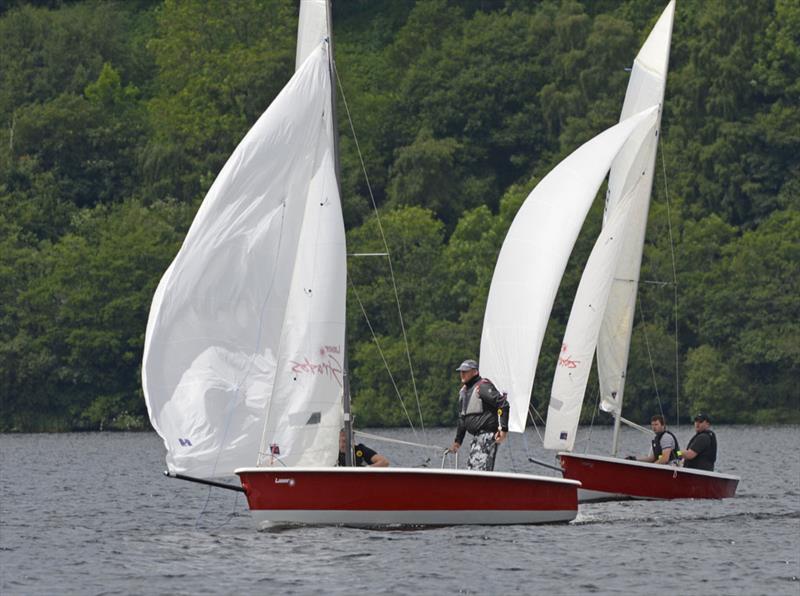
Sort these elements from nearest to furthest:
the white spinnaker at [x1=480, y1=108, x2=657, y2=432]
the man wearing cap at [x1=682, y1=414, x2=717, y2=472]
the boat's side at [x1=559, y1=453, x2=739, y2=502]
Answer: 1. the white spinnaker at [x1=480, y1=108, x2=657, y2=432]
2. the boat's side at [x1=559, y1=453, x2=739, y2=502]
3. the man wearing cap at [x1=682, y1=414, x2=717, y2=472]

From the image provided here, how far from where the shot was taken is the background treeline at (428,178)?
7438 cm

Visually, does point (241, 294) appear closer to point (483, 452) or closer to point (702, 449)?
point (483, 452)

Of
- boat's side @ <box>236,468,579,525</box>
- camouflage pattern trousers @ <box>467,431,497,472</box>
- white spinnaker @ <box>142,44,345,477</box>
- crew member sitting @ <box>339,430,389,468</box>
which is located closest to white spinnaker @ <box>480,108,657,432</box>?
camouflage pattern trousers @ <box>467,431,497,472</box>

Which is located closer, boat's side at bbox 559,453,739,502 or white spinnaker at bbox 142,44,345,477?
white spinnaker at bbox 142,44,345,477

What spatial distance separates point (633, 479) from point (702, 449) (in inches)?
63.1

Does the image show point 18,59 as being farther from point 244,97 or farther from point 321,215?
point 321,215

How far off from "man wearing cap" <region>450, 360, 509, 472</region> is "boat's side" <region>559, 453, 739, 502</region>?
18.9 feet

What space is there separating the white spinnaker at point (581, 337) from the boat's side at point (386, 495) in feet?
24.2

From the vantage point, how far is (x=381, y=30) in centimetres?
11638

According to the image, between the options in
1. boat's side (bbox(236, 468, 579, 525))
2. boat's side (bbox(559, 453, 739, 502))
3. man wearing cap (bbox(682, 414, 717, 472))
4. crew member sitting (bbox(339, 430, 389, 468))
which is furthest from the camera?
man wearing cap (bbox(682, 414, 717, 472))

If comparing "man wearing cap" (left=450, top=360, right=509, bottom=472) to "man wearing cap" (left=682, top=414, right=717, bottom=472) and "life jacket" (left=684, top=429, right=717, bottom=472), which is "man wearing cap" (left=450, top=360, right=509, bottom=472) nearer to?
"man wearing cap" (left=682, top=414, right=717, bottom=472)

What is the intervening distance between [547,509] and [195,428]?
4721 mm

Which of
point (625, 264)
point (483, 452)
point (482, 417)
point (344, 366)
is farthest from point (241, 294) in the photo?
point (625, 264)

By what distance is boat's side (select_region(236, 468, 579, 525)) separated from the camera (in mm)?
25203
